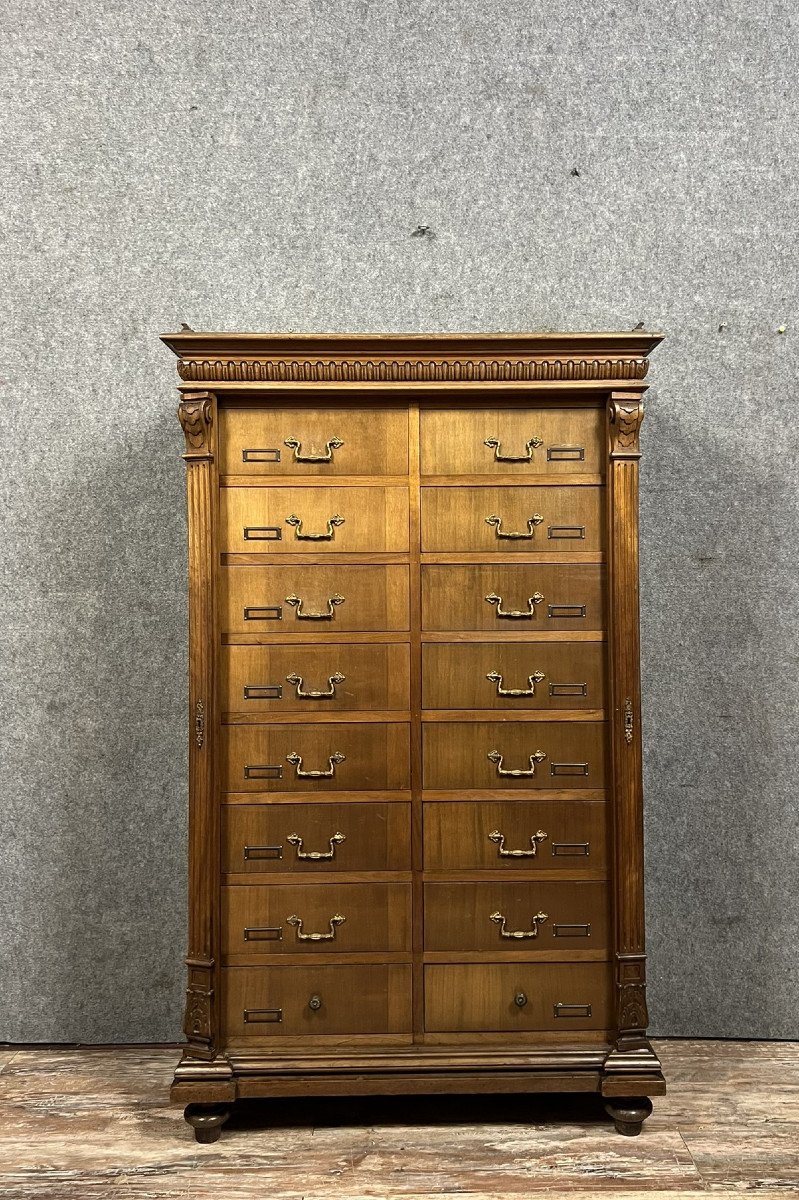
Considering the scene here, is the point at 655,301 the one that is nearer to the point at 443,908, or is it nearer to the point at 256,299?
the point at 256,299

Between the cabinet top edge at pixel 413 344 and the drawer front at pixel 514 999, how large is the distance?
1.41 meters

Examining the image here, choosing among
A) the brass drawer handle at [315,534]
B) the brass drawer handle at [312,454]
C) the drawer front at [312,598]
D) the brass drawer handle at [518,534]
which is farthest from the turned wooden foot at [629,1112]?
the brass drawer handle at [312,454]

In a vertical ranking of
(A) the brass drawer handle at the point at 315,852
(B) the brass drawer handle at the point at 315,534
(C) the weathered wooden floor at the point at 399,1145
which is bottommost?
(C) the weathered wooden floor at the point at 399,1145

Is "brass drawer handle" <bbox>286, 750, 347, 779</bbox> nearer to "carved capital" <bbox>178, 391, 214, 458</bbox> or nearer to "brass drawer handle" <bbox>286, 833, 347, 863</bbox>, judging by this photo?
"brass drawer handle" <bbox>286, 833, 347, 863</bbox>

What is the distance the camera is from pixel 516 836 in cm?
222

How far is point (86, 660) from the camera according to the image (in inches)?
110

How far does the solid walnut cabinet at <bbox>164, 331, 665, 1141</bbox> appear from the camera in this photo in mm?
2184

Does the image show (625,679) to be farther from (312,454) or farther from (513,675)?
(312,454)

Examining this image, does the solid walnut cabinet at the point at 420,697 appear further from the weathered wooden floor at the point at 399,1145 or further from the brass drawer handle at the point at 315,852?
the weathered wooden floor at the point at 399,1145

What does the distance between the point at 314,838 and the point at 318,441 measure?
0.92 m

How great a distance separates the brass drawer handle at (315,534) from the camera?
2.21 m

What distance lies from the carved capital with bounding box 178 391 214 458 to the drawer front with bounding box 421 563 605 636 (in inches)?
22.7

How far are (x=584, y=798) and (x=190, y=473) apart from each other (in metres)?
1.18

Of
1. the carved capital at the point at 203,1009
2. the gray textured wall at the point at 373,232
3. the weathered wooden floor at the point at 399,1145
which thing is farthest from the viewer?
the gray textured wall at the point at 373,232
